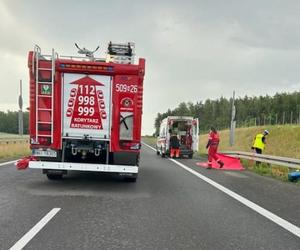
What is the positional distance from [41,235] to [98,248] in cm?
99

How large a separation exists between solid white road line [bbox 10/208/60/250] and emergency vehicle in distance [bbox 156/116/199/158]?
1825 cm

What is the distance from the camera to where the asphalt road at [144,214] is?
547 centimetres

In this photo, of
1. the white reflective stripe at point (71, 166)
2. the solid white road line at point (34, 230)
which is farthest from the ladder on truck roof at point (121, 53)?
the solid white road line at point (34, 230)

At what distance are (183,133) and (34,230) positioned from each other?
2115 cm

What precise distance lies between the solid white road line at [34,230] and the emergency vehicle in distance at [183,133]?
18.3 metres

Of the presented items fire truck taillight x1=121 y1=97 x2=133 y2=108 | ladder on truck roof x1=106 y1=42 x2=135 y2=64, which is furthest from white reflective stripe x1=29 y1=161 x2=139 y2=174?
ladder on truck roof x1=106 y1=42 x2=135 y2=64

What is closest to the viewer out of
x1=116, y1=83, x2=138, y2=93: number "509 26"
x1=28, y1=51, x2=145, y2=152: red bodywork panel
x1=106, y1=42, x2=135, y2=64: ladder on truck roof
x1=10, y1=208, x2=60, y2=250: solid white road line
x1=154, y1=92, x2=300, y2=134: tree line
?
x1=10, y1=208, x2=60, y2=250: solid white road line

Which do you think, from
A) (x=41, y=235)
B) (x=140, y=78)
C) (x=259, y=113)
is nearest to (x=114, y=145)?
(x=140, y=78)

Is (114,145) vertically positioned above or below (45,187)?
above

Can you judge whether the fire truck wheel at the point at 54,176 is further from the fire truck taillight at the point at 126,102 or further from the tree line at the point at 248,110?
the tree line at the point at 248,110

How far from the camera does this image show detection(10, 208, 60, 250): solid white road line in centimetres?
513

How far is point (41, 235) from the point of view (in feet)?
18.5

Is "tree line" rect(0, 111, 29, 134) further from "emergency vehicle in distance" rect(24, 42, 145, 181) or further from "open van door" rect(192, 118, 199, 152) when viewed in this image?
"emergency vehicle in distance" rect(24, 42, 145, 181)

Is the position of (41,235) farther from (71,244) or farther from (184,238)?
(184,238)
